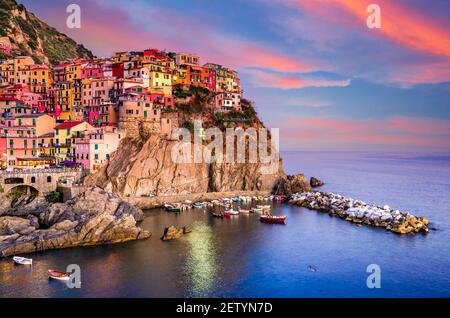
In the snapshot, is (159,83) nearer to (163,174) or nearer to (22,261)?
(163,174)

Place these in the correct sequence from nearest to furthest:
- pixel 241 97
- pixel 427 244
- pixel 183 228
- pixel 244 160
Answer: pixel 427 244, pixel 183 228, pixel 244 160, pixel 241 97

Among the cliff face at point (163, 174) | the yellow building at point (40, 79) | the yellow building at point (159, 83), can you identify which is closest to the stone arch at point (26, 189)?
the cliff face at point (163, 174)

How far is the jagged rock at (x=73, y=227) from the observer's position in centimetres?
3806

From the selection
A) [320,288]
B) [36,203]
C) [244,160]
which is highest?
[244,160]

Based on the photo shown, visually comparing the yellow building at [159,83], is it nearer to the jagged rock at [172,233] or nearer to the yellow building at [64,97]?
the yellow building at [64,97]

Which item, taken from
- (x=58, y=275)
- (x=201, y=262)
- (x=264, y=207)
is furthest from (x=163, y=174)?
(x=58, y=275)

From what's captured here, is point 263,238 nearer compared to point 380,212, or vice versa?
point 263,238

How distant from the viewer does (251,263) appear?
35.9m

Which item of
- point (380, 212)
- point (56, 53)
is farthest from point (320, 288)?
point (56, 53)

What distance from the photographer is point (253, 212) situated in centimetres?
5669

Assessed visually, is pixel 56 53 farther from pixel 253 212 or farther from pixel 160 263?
pixel 160 263

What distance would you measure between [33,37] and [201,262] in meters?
91.4

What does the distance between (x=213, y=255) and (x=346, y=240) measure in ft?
47.0

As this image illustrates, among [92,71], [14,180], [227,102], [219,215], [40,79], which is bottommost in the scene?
[219,215]
